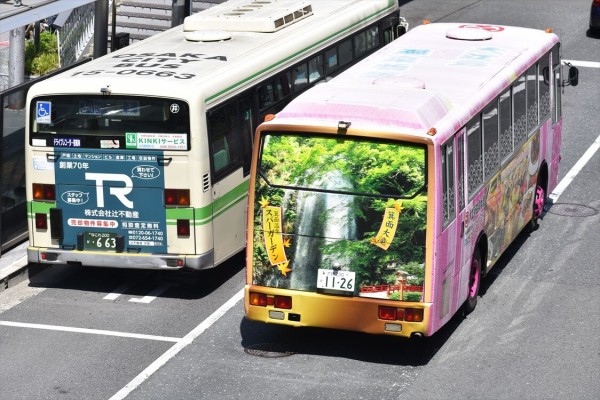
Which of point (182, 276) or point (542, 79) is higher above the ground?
point (542, 79)

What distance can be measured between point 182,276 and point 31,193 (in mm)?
2260

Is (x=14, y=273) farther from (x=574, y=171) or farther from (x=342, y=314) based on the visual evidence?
(x=574, y=171)

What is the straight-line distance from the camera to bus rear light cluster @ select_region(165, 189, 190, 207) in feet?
49.3

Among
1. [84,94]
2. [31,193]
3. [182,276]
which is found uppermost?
[84,94]

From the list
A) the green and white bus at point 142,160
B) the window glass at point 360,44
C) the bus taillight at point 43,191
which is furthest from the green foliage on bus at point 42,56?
the bus taillight at point 43,191

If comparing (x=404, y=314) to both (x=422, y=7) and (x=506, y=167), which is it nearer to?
(x=506, y=167)

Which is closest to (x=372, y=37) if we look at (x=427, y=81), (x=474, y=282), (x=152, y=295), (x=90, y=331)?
(x=427, y=81)

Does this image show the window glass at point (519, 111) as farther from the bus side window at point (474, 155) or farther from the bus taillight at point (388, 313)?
the bus taillight at point (388, 313)

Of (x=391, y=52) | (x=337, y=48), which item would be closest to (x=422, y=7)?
(x=337, y=48)

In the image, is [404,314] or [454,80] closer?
[404,314]

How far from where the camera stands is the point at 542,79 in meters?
17.3

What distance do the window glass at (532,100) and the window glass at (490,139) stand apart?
1.68 metres

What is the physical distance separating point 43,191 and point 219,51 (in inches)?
112

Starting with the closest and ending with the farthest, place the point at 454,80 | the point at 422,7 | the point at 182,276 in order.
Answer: the point at 454,80
the point at 182,276
the point at 422,7
